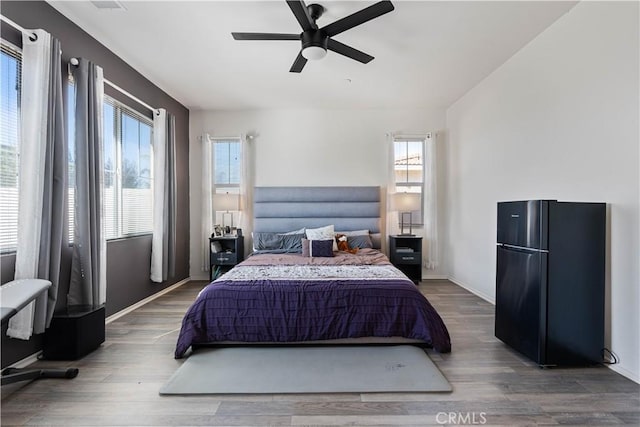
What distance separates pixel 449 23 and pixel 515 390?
2.96 meters

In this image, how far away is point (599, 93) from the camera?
7.83 feet

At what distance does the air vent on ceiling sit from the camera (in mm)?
2453

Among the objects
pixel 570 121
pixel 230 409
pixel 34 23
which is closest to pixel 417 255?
pixel 570 121

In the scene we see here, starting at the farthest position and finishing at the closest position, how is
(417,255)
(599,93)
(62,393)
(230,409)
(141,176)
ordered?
(417,255), (141,176), (599,93), (62,393), (230,409)

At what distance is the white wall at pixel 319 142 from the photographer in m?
5.08

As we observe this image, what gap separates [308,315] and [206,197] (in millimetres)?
3210

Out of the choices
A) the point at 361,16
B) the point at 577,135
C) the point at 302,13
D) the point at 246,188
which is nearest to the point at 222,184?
the point at 246,188

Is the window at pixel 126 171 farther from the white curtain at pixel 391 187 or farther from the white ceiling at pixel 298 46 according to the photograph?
the white curtain at pixel 391 187

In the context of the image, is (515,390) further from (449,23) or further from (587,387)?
(449,23)

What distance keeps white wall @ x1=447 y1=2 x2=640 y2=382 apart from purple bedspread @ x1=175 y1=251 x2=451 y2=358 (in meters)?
1.36

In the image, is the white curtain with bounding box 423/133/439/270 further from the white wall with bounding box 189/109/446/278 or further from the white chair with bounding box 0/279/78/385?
the white chair with bounding box 0/279/78/385

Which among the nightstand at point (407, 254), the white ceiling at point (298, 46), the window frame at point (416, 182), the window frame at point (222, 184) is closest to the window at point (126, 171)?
the white ceiling at point (298, 46)

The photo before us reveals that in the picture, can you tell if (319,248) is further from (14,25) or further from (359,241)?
(14,25)

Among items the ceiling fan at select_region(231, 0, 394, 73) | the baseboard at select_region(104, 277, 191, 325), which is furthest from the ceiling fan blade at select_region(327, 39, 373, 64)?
the baseboard at select_region(104, 277, 191, 325)
